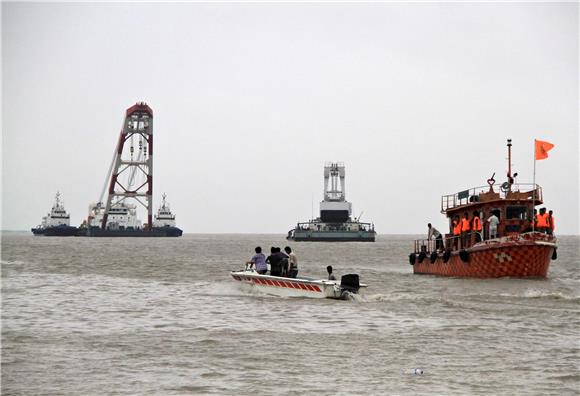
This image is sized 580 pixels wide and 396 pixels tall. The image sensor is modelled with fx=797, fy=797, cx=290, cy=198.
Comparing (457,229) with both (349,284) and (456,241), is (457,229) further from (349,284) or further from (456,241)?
(349,284)

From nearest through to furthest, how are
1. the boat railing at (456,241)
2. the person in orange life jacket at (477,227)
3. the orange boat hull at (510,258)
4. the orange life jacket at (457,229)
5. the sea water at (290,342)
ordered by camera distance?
the sea water at (290,342)
the orange boat hull at (510,258)
the person in orange life jacket at (477,227)
the boat railing at (456,241)
the orange life jacket at (457,229)

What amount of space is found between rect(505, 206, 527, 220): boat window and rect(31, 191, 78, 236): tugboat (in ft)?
402

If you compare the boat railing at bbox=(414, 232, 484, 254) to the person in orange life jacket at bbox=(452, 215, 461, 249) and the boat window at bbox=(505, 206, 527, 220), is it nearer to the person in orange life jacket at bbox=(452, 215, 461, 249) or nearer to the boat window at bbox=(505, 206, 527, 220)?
the person in orange life jacket at bbox=(452, 215, 461, 249)

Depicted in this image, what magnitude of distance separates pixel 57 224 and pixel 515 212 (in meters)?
129

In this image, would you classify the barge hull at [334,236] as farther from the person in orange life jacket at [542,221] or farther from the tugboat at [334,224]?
the person in orange life jacket at [542,221]

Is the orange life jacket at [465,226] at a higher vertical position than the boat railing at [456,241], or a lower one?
higher

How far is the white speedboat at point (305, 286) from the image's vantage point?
73.7 ft

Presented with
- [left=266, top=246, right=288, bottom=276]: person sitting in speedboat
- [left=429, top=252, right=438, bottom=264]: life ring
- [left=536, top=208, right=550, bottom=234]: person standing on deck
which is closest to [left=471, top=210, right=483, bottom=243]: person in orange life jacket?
[left=536, top=208, right=550, bottom=234]: person standing on deck

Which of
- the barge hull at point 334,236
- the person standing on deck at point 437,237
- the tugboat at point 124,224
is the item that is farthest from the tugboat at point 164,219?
the person standing on deck at point 437,237

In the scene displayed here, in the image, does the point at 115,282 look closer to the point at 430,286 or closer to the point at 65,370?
the point at 430,286

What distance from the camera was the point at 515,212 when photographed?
29922 mm

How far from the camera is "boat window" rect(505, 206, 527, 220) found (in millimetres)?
29891

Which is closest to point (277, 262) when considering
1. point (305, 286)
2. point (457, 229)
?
point (305, 286)

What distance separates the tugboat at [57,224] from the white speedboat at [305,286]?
12536 centimetres
